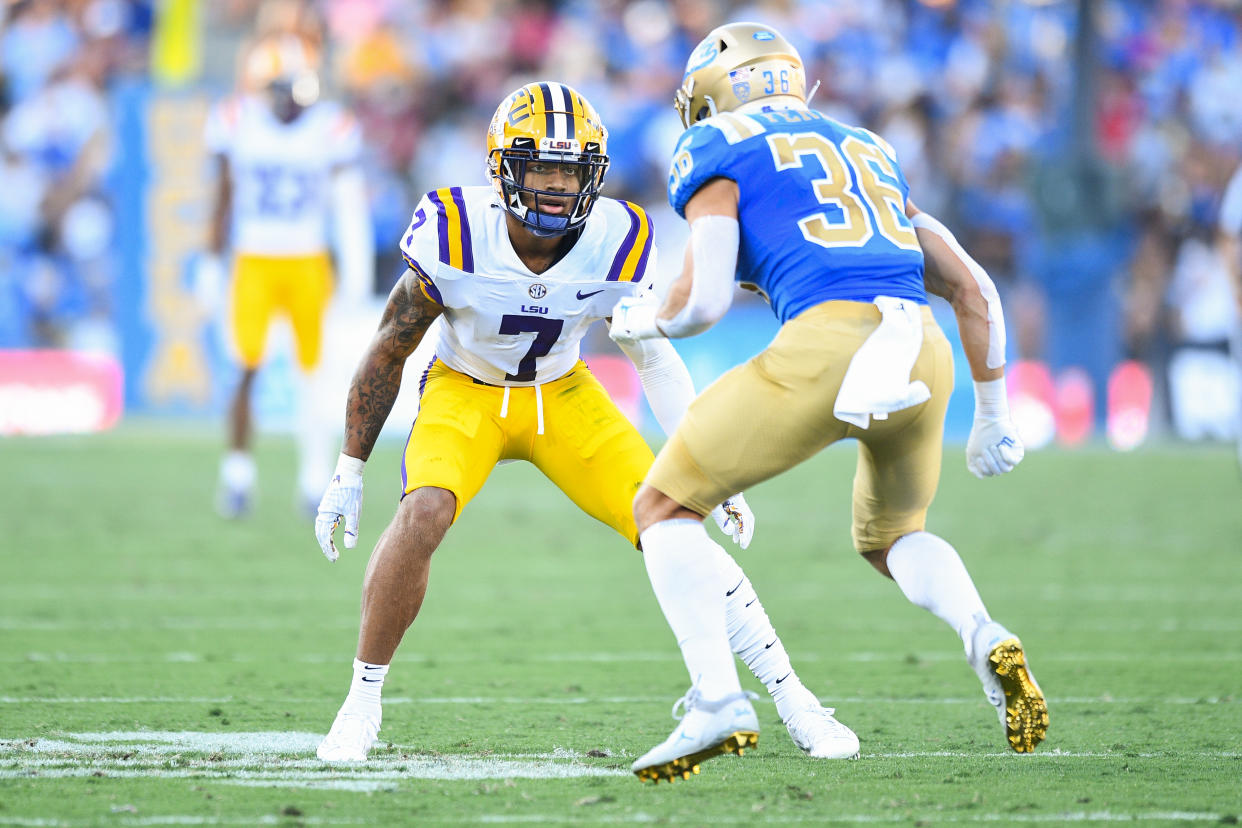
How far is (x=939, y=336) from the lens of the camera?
3.50 metres

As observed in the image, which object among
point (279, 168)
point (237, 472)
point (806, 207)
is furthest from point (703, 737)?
point (279, 168)

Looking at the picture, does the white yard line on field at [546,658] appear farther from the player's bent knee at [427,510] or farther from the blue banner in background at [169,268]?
the blue banner in background at [169,268]

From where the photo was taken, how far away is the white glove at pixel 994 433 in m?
3.71

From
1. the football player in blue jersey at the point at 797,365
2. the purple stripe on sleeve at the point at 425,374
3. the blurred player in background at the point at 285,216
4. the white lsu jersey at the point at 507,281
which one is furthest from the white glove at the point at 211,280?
the football player in blue jersey at the point at 797,365

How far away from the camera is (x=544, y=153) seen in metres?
3.91

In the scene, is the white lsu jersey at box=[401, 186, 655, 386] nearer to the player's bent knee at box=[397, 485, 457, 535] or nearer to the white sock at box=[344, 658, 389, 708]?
the player's bent knee at box=[397, 485, 457, 535]

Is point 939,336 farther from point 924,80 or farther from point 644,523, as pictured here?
point 924,80

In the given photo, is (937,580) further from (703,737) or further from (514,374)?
(514,374)

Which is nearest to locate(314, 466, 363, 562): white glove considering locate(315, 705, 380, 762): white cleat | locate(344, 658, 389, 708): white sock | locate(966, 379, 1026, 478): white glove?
locate(344, 658, 389, 708): white sock

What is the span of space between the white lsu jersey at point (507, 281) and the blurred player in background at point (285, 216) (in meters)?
4.59

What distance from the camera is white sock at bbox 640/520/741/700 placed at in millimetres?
3424

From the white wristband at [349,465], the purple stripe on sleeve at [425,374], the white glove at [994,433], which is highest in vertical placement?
the purple stripe on sleeve at [425,374]

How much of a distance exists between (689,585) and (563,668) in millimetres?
1696

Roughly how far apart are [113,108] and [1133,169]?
8.65 m
